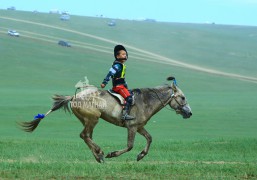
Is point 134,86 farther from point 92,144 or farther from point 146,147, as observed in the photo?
point 92,144

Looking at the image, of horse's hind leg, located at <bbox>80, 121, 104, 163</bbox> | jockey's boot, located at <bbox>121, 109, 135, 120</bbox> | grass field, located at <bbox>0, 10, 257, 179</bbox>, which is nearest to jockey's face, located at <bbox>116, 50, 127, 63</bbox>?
jockey's boot, located at <bbox>121, 109, 135, 120</bbox>

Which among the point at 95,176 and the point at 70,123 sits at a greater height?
the point at 95,176

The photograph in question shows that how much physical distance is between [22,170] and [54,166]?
77 centimetres

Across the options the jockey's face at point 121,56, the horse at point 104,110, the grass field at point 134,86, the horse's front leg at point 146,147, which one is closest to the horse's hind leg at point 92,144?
the horse at point 104,110

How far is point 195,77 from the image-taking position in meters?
97.7

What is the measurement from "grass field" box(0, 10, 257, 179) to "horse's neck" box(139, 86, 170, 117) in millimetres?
1167

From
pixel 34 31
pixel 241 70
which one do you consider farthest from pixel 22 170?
pixel 34 31

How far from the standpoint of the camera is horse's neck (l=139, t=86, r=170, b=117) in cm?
1519

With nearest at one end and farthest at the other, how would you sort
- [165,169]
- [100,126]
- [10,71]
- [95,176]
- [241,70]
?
[95,176] → [165,169] → [100,126] → [10,71] → [241,70]

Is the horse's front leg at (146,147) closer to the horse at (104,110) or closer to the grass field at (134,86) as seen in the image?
the horse at (104,110)

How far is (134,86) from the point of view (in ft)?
278

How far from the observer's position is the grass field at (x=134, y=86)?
1322 cm

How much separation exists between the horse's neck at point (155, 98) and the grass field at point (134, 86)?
1167mm

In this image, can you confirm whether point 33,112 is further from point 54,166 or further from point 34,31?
point 34,31
